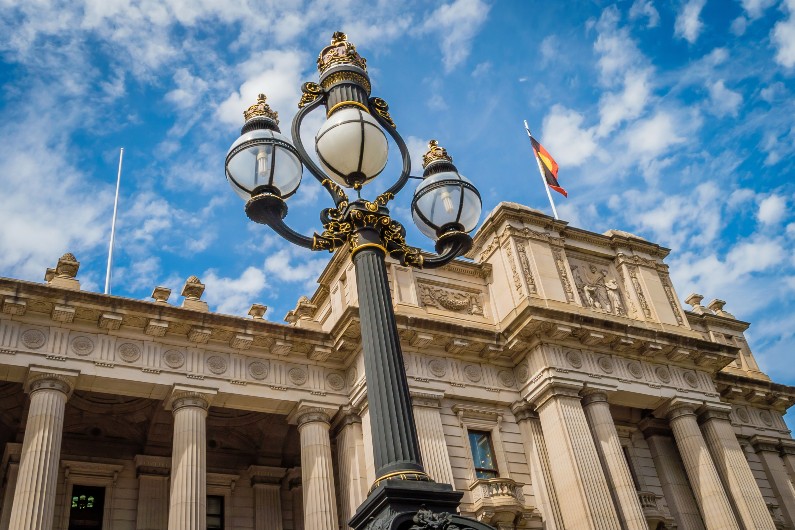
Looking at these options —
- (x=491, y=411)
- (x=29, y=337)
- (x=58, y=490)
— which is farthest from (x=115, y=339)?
(x=491, y=411)

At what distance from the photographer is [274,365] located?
22125mm

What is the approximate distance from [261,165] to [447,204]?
2.33 metres

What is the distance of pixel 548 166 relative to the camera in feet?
98.3

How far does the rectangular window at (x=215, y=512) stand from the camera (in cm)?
2423

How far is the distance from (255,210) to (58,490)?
17.8 m

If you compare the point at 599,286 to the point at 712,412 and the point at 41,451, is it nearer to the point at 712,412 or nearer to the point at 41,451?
the point at 712,412

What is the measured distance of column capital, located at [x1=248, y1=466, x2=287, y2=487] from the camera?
25156mm

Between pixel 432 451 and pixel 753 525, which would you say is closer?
pixel 432 451

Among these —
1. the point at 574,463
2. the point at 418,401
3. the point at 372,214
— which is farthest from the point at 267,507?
the point at 372,214

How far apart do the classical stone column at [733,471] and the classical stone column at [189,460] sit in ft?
51.0

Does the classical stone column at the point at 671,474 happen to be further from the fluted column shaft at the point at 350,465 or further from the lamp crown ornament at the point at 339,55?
the lamp crown ornament at the point at 339,55

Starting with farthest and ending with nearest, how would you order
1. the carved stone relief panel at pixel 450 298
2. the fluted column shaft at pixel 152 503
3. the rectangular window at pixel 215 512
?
the carved stone relief panel at pixel 450 298, the rectangular window at pixel 215 512, the fluted column shaft at pixel 152 503

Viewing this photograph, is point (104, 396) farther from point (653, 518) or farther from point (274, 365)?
point (653, 518)

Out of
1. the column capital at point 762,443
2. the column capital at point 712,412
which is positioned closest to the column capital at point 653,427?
the column capital at point 712,412
